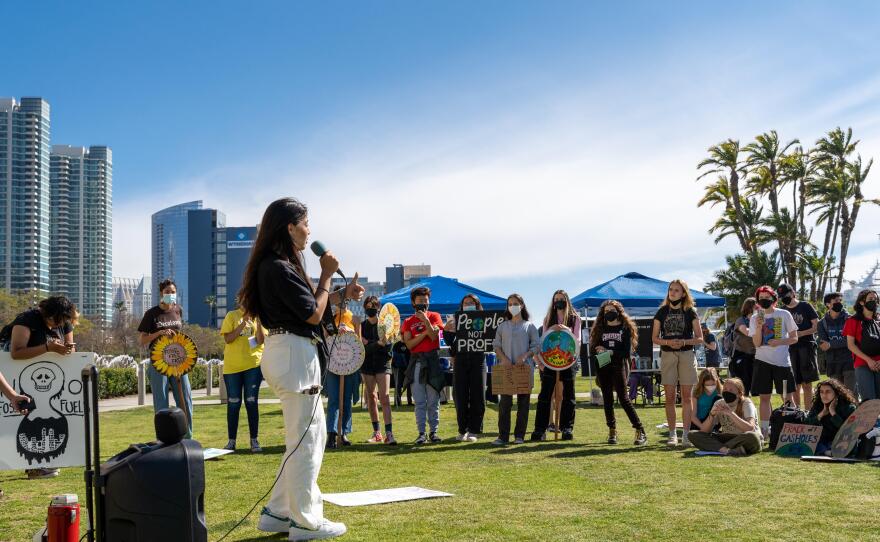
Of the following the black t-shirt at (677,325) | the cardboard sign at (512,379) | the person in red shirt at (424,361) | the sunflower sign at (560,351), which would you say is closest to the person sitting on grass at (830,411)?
the black t-shirt at (677,325)

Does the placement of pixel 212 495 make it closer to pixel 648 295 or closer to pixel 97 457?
pixel 97 457

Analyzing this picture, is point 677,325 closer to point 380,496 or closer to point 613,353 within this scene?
point 613,353

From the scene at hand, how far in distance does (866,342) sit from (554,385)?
13.2 ft

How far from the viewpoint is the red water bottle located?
13.6 feet

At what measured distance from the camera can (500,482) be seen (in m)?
7.24

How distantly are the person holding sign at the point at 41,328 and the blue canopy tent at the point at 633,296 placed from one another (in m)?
12.5

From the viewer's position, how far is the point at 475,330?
1118cm

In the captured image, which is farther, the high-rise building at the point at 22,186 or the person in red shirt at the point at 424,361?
the high-rise building at the point at 22,186

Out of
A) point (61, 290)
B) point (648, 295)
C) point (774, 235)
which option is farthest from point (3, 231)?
point (648, 295)

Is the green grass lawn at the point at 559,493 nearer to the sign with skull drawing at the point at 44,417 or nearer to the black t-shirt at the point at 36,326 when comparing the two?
the sign with skull drawing at the point at 44,417

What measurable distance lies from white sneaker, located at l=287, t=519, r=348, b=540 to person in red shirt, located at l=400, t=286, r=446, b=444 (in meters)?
5.57

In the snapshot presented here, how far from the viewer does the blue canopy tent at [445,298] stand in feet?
61.5

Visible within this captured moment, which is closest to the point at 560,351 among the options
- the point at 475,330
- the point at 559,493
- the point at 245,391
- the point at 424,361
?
the point at 475,330

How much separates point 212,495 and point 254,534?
1.72 m
